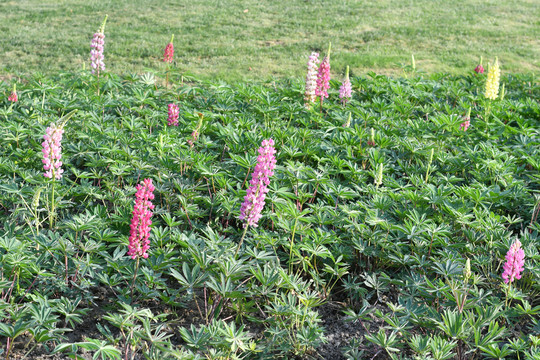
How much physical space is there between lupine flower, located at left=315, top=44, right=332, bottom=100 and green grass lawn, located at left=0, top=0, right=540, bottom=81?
2.67 metres

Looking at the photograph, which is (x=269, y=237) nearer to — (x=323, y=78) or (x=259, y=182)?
(x=259, y=182)

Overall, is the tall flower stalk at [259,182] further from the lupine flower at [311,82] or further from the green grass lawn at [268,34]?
the green grass lawn at [268,34]

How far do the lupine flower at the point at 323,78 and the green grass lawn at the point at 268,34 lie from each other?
8.75 feet

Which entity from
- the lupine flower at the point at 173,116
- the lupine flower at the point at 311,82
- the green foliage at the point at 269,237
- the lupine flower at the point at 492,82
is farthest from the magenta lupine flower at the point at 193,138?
the lupine flower at the point at 492,82

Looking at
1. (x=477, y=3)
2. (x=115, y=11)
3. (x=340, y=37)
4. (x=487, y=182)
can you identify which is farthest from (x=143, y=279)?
(x=477, y=3)

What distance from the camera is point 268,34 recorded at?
32.9 ft

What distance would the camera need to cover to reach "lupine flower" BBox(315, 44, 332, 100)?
16.8 feet

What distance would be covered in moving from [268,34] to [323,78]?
521cm

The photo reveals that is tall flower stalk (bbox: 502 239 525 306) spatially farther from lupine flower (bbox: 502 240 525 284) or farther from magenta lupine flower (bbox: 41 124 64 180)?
magenta lupine flower (bbox: 41 124 64 180)

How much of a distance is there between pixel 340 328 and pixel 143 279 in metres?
1.10

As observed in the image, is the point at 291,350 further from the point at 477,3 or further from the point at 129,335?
the point at 477,3

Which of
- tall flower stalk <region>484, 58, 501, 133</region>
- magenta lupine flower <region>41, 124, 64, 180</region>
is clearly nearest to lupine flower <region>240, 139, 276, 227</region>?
magenta lupine flower <region>41, 124, 64, 180</region>

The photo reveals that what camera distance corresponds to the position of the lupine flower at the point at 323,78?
512 cm

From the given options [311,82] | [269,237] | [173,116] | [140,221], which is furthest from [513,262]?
[173,116]
